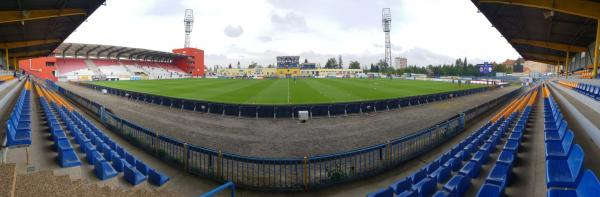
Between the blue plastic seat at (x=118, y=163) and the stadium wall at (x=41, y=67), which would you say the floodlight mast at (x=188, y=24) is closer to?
the stadium wall at (x=41, y=67)

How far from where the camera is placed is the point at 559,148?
17.6 feet

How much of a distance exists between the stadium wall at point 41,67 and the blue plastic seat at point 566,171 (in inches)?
3443

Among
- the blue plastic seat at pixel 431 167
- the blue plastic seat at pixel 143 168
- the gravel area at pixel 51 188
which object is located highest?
the gravel area at pixel 51 188

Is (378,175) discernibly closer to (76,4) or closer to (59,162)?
(59,162)

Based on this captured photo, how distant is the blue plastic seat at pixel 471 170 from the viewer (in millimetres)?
5604

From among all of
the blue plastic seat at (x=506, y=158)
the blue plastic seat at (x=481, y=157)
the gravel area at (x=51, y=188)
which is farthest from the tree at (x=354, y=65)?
the gravel area at (x=51, y=188)

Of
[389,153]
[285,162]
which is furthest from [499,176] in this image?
[285,162]

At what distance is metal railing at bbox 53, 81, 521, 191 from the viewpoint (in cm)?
728

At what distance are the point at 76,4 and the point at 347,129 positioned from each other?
49.1 ft

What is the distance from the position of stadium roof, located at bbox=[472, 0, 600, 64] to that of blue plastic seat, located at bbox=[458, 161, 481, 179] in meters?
9.75

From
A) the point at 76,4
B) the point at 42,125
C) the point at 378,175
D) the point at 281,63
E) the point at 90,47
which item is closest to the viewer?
the point at 378,175

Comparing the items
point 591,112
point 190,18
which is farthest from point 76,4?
point 190,18

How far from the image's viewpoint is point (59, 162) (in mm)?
6027

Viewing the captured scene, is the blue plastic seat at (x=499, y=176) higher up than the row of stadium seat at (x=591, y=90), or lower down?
lower down
